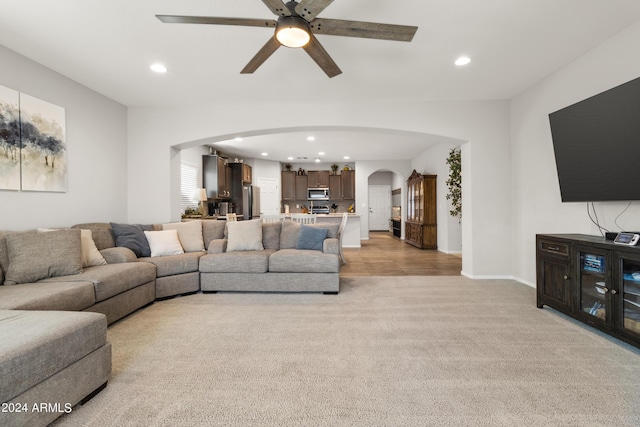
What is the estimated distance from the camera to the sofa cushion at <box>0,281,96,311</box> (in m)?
2.00

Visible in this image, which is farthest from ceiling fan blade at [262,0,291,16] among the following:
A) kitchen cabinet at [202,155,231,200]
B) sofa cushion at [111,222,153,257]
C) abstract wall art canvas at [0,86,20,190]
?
kitchen cabinet at [202,155,231,200]

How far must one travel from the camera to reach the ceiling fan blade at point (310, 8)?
178 cm

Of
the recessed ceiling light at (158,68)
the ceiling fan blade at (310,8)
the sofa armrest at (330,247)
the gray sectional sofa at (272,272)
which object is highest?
the recessed ceiling light at (158,68)

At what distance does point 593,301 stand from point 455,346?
1413 mm

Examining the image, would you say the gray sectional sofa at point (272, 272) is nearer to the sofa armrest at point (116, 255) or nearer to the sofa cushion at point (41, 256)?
the sofa armrest at point (116, 255)

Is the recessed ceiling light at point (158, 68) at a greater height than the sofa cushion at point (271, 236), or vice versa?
the recessed ceiling light at point (158, 68)

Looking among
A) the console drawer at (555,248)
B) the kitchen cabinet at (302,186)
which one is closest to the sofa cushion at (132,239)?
the console drawer at (555,248)

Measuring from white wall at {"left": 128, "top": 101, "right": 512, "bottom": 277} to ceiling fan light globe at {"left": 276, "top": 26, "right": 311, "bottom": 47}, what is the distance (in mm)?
2324

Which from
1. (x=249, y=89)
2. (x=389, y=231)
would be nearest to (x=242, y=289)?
(x=249, y=89)

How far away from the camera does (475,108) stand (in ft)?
14.2

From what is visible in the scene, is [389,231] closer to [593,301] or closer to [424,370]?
[593,301]

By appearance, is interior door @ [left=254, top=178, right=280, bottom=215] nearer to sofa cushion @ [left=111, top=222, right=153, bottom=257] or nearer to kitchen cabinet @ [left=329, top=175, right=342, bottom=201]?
kitchen cabinet @ [left=329, top=175, right=342, bottom=201]

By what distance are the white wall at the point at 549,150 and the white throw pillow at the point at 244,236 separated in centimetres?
371

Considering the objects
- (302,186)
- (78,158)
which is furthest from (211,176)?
(302,186)
